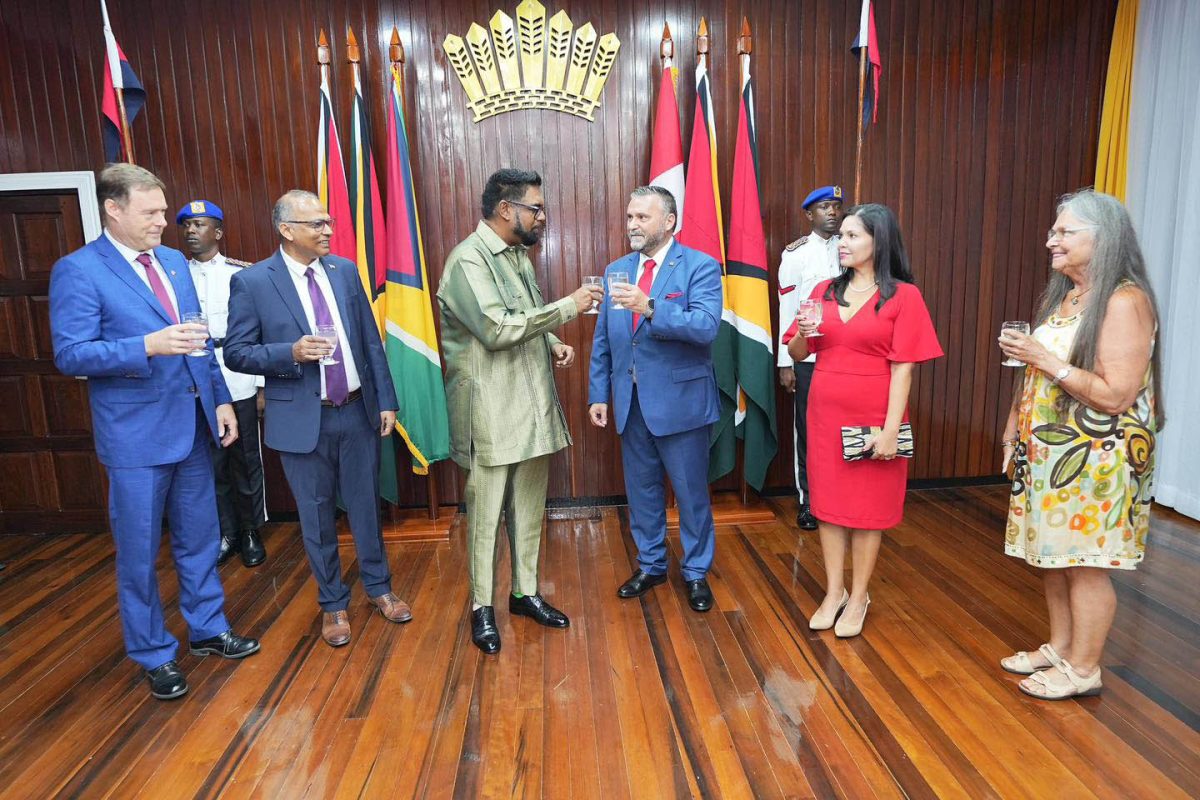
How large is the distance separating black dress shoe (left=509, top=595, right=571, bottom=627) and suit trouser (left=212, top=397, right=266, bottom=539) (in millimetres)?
1610

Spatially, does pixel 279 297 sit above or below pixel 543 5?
below

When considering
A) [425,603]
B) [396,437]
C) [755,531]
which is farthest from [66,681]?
[755,531]

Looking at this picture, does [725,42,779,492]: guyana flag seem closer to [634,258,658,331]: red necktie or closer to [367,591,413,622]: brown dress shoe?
[634,258,658,331]: red necktie

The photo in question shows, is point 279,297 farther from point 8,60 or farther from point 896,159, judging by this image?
point 896,159

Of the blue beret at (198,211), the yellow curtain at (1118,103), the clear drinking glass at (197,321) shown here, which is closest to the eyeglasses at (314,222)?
the clear drinking glass at (197,321)

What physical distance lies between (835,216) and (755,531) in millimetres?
1688

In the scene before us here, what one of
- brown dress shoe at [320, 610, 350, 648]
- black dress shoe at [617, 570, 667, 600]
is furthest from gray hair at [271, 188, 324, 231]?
black dress shoe at [617, 570, 667, 600]

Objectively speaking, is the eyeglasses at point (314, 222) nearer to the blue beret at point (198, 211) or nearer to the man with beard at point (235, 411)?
the man with beard at point (235, 411)

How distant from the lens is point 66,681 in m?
2.45

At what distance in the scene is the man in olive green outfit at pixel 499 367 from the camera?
7.73 feet

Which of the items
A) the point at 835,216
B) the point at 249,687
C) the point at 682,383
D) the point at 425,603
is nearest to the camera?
the point at 249,687

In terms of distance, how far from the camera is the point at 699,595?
283cm

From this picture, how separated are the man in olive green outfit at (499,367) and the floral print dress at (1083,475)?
1376mm

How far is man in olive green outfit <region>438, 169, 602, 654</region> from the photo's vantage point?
2355 mm
